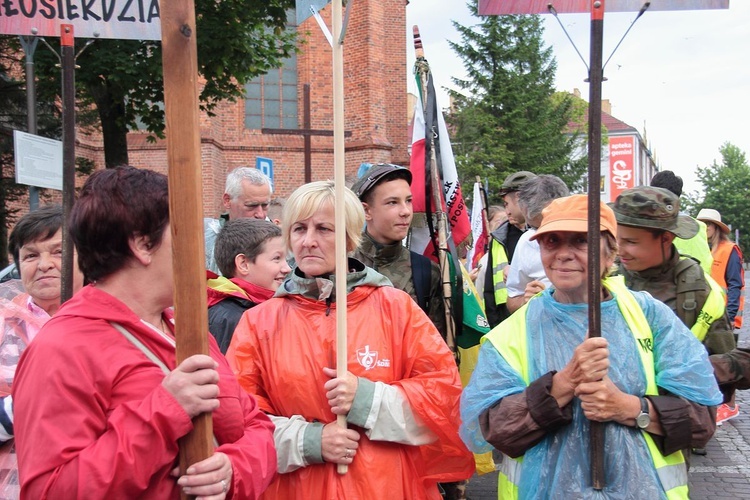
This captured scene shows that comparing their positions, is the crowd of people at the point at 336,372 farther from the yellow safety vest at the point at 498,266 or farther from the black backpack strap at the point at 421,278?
the yellow safety vest at the point at 498,266

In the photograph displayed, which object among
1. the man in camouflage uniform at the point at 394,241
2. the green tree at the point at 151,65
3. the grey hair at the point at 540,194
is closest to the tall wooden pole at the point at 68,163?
the man in camouflage uniform at the point at 394,241

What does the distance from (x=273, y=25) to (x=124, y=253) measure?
460 inches

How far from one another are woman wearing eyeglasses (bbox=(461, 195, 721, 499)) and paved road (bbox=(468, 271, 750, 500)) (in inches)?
124

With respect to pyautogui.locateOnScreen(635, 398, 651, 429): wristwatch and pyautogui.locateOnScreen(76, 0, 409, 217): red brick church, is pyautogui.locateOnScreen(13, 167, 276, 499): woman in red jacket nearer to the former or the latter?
pyautogui.locateOnScreen(635, 398, 651, 429): wristwatch

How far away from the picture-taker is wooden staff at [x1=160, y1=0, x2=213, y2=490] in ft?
5.36

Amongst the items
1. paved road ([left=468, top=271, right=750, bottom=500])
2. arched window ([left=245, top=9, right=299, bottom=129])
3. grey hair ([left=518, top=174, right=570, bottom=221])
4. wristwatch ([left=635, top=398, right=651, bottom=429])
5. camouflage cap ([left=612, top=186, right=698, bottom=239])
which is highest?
arched window ([left=245, top=9, right=299, bottom=129])

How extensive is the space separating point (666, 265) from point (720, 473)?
130 inches

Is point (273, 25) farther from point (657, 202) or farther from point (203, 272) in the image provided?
point (203, 272)

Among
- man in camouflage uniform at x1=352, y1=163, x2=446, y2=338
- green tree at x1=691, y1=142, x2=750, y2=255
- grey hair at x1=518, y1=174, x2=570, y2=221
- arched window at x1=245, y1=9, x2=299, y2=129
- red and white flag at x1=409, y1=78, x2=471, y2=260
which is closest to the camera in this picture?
man in camouflage uniform at x1=352, y1=163, x2=446, y2=338

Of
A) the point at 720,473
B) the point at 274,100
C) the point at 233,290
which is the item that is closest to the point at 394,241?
the point at 233,290

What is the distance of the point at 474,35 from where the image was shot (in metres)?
33.8

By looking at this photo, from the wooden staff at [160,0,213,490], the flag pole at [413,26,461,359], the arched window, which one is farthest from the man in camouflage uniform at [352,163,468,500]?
the arched window

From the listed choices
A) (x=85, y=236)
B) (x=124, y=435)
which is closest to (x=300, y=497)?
(x=124, y=435)

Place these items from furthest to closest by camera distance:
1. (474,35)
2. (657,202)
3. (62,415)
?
(474,35)
(657,202)
(62,415)
